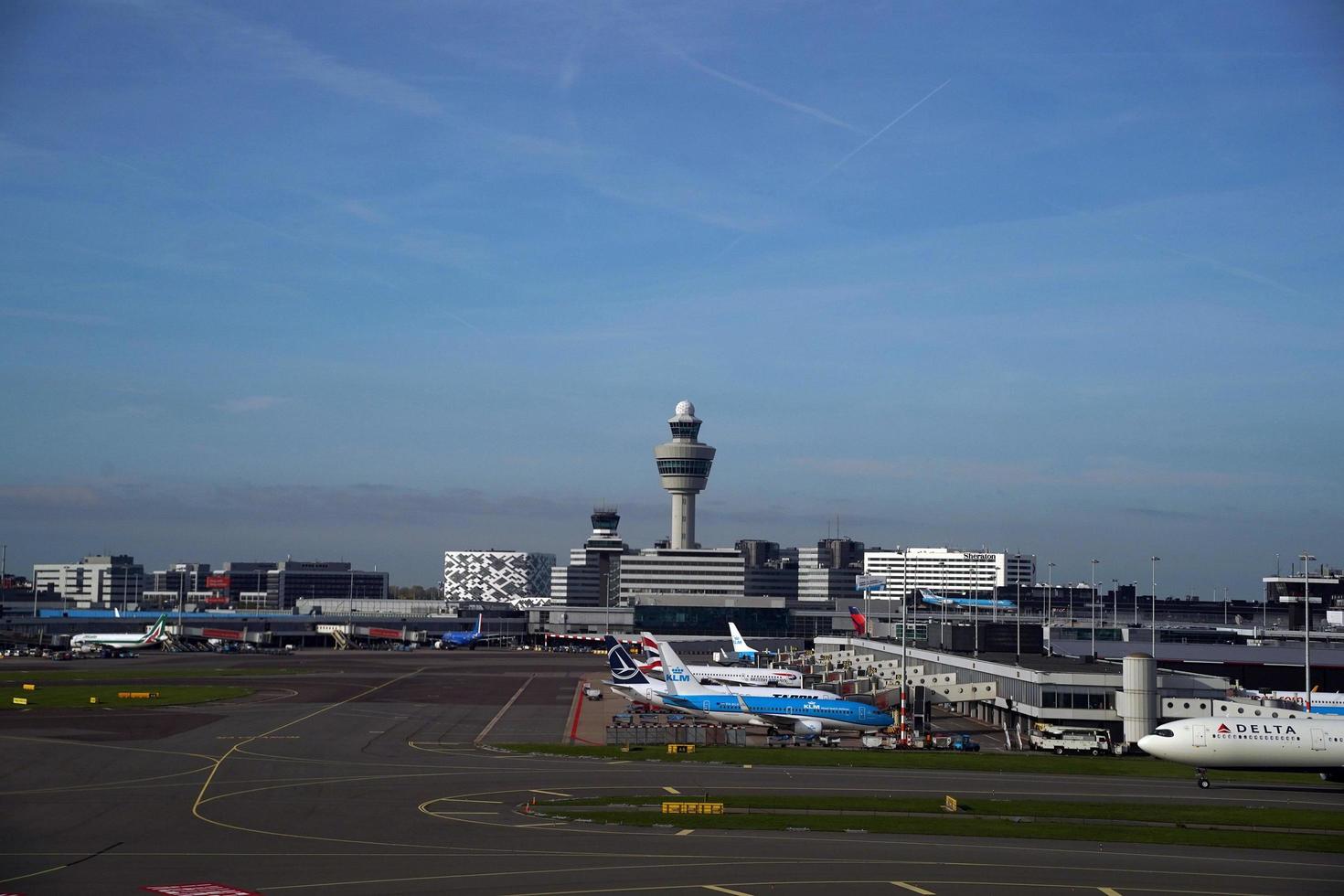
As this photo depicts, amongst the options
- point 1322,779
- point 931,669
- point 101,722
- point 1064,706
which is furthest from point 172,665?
point 1322,779

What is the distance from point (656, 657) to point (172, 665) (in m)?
82.5

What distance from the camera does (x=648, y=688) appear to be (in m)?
99.4

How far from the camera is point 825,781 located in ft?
213

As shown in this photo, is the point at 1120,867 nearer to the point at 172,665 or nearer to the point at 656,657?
the point at 656,657

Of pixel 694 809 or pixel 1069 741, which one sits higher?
pixel 694 809

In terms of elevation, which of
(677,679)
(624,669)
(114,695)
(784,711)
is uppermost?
(624,669)

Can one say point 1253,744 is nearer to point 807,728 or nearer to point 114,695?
point 807,728

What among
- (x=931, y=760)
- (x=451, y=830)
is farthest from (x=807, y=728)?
(x=451, y=830)

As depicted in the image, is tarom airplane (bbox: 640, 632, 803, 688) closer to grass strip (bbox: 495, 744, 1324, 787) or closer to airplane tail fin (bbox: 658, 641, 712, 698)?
airplane tail fin (bbox: 658, 641, 712, 698)

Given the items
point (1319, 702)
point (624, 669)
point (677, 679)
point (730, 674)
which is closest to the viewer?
point (1319, 702)

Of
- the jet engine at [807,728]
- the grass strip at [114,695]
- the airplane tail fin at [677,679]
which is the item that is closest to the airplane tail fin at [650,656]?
the airplane tail fin at [677,679]

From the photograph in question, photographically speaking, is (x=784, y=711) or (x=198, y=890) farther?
(x=784, y=711)

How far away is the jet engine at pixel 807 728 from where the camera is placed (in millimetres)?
88188

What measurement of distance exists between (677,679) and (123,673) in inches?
3250
